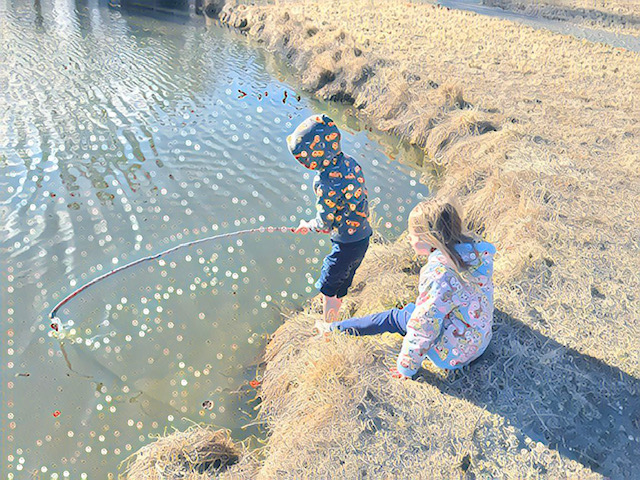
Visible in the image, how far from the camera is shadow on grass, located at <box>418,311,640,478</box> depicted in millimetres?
2895

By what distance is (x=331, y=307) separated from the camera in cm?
394

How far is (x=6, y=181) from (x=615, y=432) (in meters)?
6.90

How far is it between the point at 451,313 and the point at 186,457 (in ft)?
6.33

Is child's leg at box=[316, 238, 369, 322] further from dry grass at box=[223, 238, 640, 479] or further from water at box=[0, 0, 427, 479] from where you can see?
water at box=[0, 0, 427, 479]

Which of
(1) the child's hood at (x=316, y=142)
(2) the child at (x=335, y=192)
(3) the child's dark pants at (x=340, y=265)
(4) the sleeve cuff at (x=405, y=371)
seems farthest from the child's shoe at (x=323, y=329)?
(1) the child's hood at (x=316, y=142)

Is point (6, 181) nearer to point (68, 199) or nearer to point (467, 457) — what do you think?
point (68, 199)

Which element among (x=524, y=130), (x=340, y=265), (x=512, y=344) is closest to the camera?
(x=512, y=344)

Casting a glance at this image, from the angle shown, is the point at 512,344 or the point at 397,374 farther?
the point at 512,344

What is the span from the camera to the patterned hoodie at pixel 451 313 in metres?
2.76

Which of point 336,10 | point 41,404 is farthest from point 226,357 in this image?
point 336,10

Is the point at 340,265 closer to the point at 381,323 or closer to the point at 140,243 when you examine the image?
the point at 381,323

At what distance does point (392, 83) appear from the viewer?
9.52m

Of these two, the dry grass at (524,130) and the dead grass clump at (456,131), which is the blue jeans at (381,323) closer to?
the dry grass at (524,130)

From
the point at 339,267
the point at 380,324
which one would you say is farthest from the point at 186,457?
the point at 339,267
